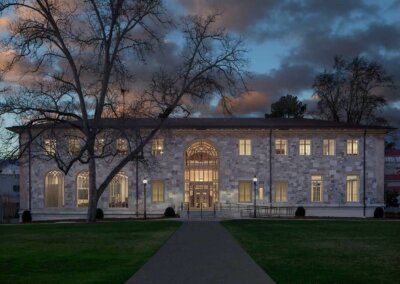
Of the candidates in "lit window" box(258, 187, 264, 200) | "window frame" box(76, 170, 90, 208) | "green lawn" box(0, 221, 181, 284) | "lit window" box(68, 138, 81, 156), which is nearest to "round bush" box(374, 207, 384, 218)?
"lit window" box(258, 187, 264, 200)

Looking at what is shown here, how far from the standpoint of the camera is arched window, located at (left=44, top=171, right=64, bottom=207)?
4956cm

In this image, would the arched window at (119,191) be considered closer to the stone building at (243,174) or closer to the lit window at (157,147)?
the stone building at (243,174)

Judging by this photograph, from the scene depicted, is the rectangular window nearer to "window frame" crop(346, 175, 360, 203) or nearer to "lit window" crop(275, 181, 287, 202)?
"lit window" crop(275, 181, 287, 202)

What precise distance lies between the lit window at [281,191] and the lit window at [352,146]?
614 centimetres

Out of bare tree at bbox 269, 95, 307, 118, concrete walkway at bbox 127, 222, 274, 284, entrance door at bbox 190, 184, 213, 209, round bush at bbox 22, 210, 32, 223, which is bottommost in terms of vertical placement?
round bush at bbox 22, 210, 32, 223

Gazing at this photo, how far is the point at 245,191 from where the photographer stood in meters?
49.6

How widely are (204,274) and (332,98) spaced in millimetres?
53517

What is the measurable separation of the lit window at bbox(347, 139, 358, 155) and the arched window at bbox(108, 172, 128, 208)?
→ 18.9 m

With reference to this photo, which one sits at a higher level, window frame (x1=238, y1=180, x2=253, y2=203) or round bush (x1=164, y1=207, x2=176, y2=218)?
window frame (x1=238, y1=180, x2=253, y2=203)

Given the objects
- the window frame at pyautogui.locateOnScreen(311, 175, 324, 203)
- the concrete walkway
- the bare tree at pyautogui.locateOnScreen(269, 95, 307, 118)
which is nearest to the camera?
the concrete walkway

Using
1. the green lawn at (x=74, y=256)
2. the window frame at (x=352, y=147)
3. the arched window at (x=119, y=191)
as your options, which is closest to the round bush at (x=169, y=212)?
the arched window at (x=119, y=191)

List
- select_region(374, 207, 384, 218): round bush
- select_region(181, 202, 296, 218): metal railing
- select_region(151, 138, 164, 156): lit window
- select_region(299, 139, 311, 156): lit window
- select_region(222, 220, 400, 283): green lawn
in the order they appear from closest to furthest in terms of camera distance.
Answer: select_region(222, 220, 400, 283): green lawn
select_region(374, 207, 384, 218): round bush
select_region(181, 202, 296, 218): metal railing
select_region(299, 139, 311, 156): lit window
select_region(151, 138, 164, 156): lit window

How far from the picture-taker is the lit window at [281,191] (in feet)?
162

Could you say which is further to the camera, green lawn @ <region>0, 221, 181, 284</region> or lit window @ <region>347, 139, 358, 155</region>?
lit window @ <region>347, 139, 358, 155</region>
